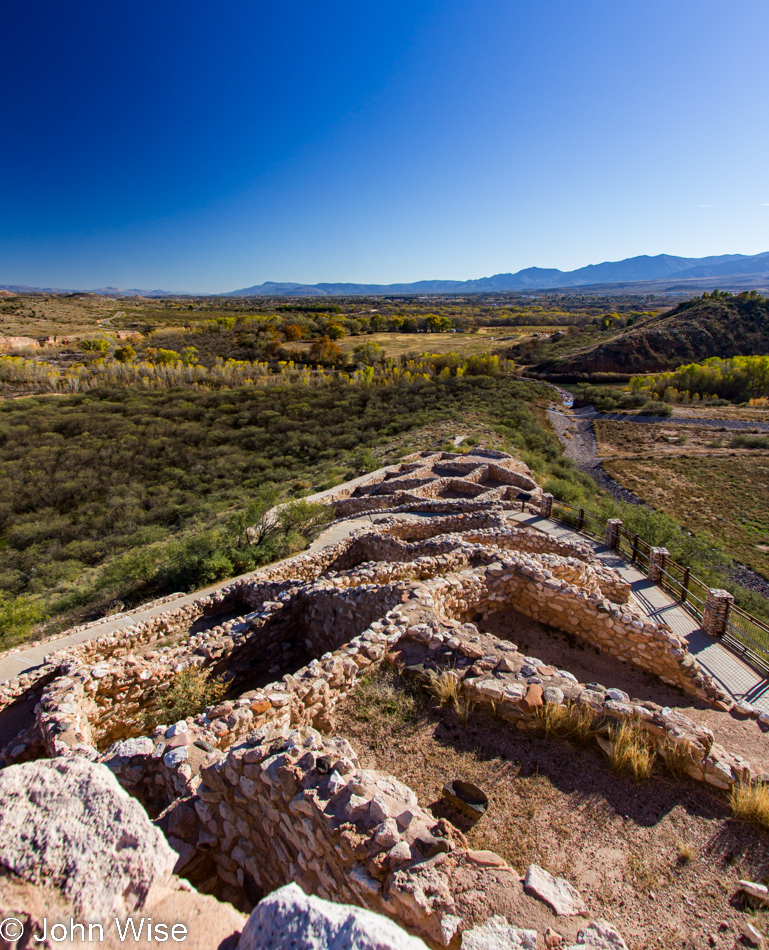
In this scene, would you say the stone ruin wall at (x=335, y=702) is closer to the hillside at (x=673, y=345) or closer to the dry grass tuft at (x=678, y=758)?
the dry grass tuft at (x=678, y=758)

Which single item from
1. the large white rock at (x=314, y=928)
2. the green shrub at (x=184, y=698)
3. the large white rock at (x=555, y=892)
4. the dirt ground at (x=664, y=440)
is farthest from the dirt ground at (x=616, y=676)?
the dirt ground at (x=664, y=440)

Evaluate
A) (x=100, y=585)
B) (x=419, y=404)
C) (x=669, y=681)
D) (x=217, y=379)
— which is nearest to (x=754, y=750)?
(x=669, y=681)

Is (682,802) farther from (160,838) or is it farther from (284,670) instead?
(284,670)

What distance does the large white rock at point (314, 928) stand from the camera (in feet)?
6.03

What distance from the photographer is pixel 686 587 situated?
34.2 feet

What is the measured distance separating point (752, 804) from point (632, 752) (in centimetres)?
96

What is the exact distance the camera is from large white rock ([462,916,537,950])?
8.30 ft

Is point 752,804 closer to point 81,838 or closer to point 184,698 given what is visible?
point 81,838

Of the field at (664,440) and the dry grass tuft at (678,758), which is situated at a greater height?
the dry grass tuft at (678,758)

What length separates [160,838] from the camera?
8.15ft

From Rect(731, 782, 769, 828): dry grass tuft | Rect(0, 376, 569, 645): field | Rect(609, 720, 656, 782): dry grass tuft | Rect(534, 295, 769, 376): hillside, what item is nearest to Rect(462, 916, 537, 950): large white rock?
Rect(609, 720, 656, 782): dry grass tuft

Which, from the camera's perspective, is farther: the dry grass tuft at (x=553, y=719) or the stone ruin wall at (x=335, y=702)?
the dry grass tuft at (x=553, y=719)

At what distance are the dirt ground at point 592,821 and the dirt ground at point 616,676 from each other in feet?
5.61

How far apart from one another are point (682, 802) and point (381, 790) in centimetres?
302
